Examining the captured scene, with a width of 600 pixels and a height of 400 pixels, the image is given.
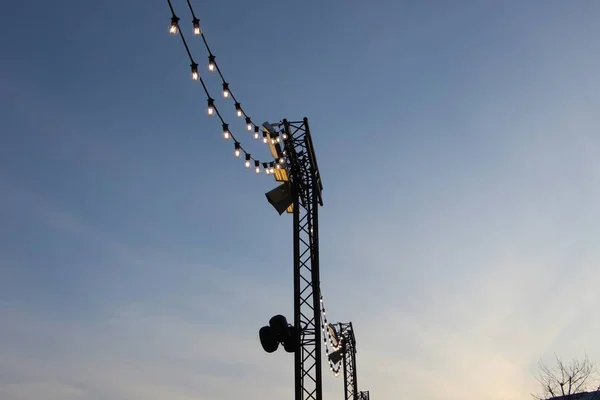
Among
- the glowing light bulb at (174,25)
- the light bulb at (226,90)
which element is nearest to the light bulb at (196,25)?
the glowing light bulb at (174,25)

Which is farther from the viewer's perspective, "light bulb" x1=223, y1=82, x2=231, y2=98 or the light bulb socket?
"light bulb" x1=223, y1=82, x2=231, y2=98

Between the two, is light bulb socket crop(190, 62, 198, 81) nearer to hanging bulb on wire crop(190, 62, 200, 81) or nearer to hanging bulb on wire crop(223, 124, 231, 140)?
hanging bulb on wire crop(190, 62, 200, 81)

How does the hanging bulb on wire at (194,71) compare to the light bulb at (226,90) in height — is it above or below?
below

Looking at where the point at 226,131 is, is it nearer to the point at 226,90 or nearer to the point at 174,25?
the point at 226,90

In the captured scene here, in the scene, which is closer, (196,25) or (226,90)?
(196,25)

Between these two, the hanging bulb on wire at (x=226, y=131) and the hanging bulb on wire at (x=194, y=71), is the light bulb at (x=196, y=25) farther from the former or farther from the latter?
the hanging bulb on wire at (x=226, y=131)

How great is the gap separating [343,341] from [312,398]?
13.4 metres

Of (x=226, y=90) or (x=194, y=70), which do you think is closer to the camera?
(x=194, y=70)

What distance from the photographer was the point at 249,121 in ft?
40.8

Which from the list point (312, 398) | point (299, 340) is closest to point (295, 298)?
point (299, 340)

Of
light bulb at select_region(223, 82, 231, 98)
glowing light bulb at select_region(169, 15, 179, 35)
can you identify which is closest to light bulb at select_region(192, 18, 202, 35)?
glowing light bulb at select_region(169, 15, 179, 35)

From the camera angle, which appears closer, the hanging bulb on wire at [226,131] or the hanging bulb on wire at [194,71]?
the hanging bulb on wire at [194,71]

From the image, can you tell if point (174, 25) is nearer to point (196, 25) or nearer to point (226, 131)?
point (196, 25)

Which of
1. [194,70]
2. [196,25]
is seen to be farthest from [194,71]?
[196,25]
